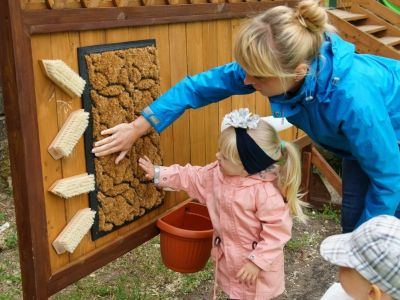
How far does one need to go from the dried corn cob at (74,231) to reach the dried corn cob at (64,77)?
53 cm

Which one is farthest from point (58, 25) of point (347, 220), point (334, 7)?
point (334, 7)

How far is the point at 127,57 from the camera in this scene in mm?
2447

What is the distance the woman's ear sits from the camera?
2057mm

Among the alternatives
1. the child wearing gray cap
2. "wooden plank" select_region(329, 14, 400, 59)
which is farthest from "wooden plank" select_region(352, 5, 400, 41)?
the child wearing gray cap

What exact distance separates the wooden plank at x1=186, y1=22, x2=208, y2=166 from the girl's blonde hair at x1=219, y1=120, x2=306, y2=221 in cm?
61

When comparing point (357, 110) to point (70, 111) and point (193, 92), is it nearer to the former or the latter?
point (193, 92)

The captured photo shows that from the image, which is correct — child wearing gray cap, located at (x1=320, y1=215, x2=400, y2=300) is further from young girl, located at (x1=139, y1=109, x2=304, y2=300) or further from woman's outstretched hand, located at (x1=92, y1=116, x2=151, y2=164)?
woman's outstretched hand, located at (x1=92, y1=116, x2=151, y2=164)

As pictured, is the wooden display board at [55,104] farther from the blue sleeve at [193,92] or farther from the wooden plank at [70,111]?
the blue sleeve at [193,92]

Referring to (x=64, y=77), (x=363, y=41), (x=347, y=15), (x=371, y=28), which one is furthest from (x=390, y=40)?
(x=64, y=77)

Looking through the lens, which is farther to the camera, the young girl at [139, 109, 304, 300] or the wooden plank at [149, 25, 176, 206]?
the wooden plank at [149, 25, 176, 206]

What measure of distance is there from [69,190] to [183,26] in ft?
3.58

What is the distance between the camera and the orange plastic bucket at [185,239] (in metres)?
2.78

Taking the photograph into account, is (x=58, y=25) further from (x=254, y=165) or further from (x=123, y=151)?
(x=254, y=165)

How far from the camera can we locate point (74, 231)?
2.29 metres
